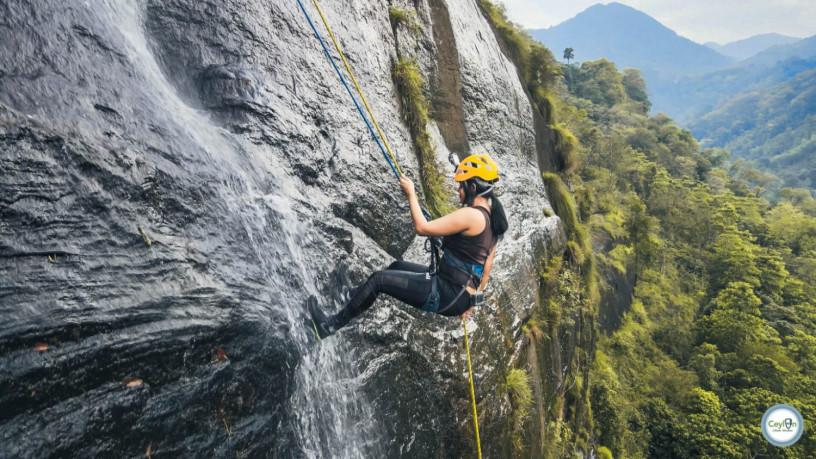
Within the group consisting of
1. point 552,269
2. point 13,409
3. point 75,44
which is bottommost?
point 552,269

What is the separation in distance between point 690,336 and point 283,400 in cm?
3497

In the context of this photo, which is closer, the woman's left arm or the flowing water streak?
the woman's left arm

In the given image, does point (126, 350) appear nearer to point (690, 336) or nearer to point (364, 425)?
point (364, 425)

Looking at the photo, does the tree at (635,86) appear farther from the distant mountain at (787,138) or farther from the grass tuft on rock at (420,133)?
the grass tuft on rock at (420,133)

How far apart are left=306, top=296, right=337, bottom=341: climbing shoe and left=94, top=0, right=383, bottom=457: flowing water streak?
13 centimetres

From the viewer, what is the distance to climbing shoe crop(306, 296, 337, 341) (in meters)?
4.37

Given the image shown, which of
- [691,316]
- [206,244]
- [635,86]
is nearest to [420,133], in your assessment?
[206,244]

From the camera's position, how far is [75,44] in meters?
3.60

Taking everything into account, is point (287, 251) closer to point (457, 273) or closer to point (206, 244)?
point (206, 244)

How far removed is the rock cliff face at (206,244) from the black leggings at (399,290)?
0.48 meters

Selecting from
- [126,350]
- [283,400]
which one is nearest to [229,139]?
[126,350]
